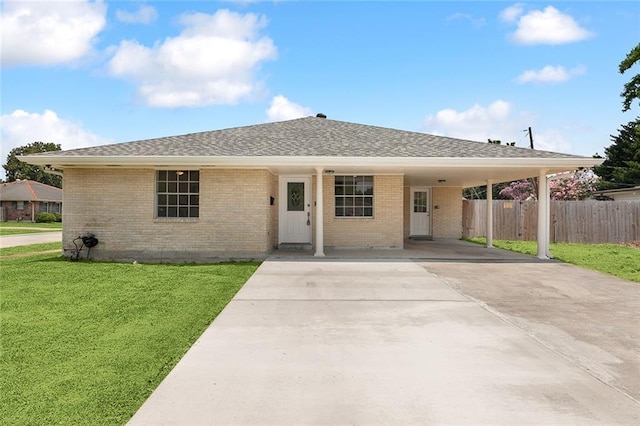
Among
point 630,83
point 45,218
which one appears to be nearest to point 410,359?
point 630,83

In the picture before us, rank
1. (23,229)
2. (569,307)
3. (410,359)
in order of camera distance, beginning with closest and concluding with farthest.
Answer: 1. (410,359)
2. (569,307)
3. (23,229)

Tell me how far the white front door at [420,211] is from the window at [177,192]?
9.89 metres

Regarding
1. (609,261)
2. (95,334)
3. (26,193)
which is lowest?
(609,261)

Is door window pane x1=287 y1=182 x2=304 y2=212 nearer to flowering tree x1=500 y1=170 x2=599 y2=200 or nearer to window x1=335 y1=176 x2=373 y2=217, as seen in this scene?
window x1=335 y1=176 x2=373 y2=217

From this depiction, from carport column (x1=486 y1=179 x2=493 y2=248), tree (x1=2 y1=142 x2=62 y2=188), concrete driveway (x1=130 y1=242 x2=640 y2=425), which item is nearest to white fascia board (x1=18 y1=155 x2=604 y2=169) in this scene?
concrete driveway (x1=130 y1=242 x2=640 y2=425)

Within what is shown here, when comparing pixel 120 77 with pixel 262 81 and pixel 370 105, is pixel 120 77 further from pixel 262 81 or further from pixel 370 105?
pixel 370 105

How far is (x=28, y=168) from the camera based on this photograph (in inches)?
2539

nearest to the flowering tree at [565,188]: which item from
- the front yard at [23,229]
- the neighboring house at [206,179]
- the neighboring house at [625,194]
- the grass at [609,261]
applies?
the neighboring house at [625,194]

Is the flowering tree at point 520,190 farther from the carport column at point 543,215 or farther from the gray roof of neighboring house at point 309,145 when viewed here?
the carport column at point 543,215

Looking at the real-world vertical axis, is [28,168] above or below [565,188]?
above

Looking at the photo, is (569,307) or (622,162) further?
(622,162)

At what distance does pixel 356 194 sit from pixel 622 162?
101ft

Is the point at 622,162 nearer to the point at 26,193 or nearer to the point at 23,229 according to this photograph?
the point at 23,229

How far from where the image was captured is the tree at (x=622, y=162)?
1200 inches
